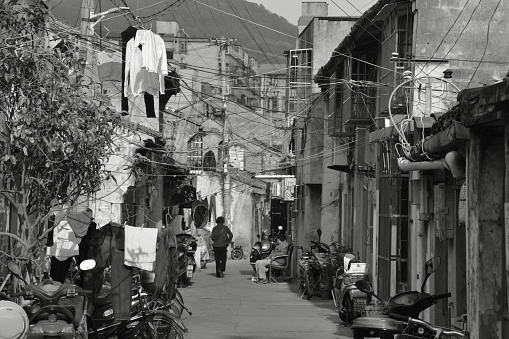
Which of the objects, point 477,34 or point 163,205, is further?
point 163,205

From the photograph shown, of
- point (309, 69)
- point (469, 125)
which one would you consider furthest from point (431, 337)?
point (309, 69)

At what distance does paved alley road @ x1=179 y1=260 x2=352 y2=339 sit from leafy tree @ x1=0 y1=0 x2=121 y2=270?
5.48m

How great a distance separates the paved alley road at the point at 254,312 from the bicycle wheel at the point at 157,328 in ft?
9.31

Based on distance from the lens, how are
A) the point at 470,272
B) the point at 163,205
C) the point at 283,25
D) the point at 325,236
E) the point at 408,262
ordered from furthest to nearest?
1. the point at 283,25
2. the point at 163,205
3. the point at 325,236
4. the point at 408,262
5. the point at 470,272

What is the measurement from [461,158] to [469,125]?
3549 millimetres

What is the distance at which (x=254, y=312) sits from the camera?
2061 cm

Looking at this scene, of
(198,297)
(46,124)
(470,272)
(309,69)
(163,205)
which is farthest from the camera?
(309,69)

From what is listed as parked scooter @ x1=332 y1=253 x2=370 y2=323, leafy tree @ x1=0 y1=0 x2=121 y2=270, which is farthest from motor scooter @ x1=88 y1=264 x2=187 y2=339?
parked scooter @ x1=332 y1=253 x2=370 y2=323

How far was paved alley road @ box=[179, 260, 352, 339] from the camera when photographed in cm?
1684

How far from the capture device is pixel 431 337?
938 centimetres

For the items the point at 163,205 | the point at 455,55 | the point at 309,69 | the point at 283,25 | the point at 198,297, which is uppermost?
the point at 283,25

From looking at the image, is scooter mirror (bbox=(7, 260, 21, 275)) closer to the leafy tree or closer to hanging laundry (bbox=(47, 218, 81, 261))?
the leafy tree

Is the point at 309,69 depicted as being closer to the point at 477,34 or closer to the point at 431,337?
the point at 477,34

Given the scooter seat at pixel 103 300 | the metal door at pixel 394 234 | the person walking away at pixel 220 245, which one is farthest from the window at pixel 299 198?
the scooter seat at pixel 103 300
